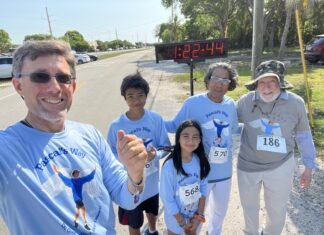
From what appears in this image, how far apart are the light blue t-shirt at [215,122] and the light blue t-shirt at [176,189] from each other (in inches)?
10.1

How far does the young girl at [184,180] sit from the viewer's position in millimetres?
2920

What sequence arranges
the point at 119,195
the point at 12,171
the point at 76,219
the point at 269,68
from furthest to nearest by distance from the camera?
1. the point at 269,68
2. the point at 119,195
3. the point at 76,219
4. the point at 12,171

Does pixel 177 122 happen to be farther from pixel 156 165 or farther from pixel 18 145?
pixel 18 145

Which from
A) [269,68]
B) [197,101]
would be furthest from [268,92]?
[197,101]

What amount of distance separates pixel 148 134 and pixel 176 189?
58 centimetres

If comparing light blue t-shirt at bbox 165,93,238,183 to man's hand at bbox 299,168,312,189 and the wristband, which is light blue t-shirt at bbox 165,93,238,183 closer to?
man's hand at bbox 299,168,312,189

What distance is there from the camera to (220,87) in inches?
121

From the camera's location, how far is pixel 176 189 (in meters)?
2.93

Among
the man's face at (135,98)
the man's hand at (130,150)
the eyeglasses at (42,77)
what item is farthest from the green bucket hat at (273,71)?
the eyeglasses at (42,77)

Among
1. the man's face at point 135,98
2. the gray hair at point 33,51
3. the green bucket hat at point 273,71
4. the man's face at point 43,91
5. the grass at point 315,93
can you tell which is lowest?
the grass at point 315,93

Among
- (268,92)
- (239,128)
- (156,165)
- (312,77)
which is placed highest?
(268,92)

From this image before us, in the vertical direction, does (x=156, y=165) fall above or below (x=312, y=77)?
above

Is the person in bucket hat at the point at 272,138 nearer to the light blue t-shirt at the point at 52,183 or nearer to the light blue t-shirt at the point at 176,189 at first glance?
the light blue t-shirt at the point at 176,189

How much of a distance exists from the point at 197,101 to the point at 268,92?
672mm
